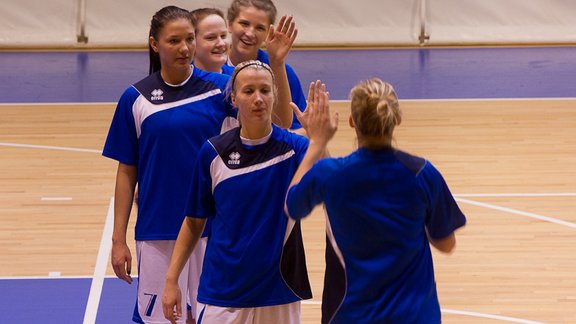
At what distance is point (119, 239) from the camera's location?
4.72 m

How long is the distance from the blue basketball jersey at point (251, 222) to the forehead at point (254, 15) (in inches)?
40.4

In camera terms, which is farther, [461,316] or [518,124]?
[518,124]

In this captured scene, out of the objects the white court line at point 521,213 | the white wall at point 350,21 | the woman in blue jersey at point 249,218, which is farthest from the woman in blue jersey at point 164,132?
the white wall at point 350,21

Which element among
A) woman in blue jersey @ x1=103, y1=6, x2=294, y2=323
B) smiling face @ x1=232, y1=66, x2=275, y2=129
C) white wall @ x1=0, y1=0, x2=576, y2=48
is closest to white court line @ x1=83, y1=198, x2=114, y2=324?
woman in blue jersey @ x1=103, y1=6, x2=294, y2=323

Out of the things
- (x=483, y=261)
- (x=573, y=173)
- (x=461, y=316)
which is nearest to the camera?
(x=461, y=316)

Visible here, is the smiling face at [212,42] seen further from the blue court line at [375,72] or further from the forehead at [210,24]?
the blue court line at [375,72]

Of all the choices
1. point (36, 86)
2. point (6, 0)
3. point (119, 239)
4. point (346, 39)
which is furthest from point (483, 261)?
point (6, 0)

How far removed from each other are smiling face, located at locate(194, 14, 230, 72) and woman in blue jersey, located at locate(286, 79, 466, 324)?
171 cm

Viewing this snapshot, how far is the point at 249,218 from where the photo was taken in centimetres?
397

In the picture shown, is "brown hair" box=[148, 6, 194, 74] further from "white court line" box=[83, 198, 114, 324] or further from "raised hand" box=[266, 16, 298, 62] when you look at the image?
"white court line" box=[83, 198, 114, 324]

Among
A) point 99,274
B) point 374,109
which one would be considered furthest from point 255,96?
point 99,274

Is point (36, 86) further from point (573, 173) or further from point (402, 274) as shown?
point (402, 274)

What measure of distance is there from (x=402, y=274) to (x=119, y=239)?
1.72 meters

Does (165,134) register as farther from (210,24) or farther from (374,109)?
(374,109)
